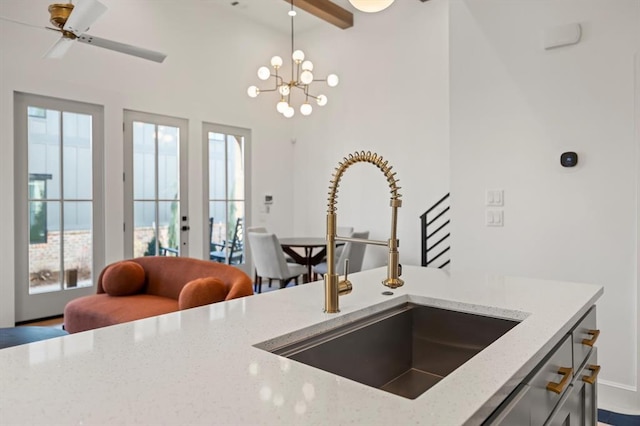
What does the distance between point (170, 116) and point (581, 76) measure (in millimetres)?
4503

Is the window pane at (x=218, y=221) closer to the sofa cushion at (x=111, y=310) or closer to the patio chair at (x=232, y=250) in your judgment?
the patio chair at (x=232, y=250)

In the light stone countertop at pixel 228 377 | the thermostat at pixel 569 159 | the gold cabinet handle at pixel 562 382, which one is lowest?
the gold cabinet handle at pixel 562 382

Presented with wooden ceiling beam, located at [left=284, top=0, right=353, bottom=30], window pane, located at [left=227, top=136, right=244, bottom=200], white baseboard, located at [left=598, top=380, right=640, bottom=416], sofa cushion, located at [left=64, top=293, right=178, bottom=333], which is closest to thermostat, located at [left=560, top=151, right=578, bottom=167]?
white baseboard, located at [left=598, top=380, right=640, bottom=416]

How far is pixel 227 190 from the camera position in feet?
20.5

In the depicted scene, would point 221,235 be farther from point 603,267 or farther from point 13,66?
point 603,267

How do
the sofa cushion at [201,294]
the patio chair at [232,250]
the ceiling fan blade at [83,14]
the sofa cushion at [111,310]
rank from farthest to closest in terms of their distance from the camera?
the patio chair at [232,250]
the sofa cushion at [111,310]
the sofa cushion at [201,294]
the ceiling fan blade at [83,14]

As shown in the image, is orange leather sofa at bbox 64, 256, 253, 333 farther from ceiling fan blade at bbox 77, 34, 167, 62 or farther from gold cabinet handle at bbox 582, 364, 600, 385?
gold cabinet handle at bbox 582, 364, 600, 385

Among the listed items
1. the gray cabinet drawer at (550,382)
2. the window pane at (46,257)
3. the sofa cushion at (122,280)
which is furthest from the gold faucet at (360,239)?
the window pane at (46,257)

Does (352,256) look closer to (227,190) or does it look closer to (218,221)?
→ (218,221)

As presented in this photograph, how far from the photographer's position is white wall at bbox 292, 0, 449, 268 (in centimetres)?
545

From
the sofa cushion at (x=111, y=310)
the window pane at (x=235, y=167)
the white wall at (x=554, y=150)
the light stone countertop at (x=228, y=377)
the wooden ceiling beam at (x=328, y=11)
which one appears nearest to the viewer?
the light stone countertop at (x=228, y=377)

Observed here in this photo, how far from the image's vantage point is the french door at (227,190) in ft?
19.8

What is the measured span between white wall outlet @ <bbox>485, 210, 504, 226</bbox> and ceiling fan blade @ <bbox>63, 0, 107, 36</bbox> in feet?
9.35

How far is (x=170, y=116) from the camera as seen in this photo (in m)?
5.51
